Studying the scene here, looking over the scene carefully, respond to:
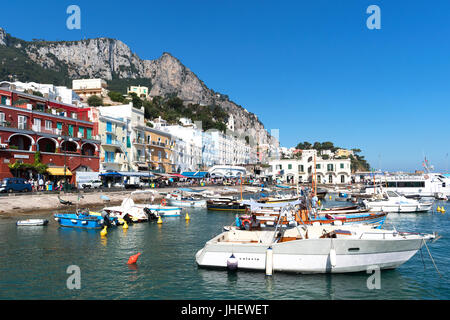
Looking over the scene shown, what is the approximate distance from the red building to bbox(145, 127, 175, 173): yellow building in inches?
558

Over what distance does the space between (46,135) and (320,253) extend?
43.9 m

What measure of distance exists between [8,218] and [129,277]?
2275 cm

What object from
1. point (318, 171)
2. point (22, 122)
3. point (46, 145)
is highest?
point (22, 122)

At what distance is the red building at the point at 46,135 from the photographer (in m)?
40.9

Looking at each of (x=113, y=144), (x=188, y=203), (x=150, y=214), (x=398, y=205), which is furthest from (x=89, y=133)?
(x=398, y=205)

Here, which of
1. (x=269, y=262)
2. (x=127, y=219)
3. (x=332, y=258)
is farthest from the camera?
(x=127, y=219)

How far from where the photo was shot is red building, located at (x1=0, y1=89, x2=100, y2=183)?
4091cm

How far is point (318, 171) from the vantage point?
4161 inches

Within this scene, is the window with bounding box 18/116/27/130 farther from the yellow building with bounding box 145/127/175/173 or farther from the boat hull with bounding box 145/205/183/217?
the yellow building with bounding box 145/127/175/173

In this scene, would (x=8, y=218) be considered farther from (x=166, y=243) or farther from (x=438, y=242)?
(x=438, y=242)

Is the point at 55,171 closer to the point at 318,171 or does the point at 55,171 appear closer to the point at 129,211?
the point at 129,211

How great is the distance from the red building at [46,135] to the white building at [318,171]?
223ft

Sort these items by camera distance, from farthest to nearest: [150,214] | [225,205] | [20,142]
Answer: [20,142]
[225,205]
[150,214]

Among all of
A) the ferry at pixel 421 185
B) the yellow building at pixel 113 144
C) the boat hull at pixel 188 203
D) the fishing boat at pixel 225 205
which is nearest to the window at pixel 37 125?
the yellow building at pixel 113 144
